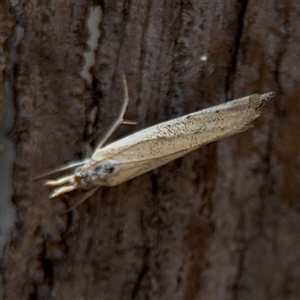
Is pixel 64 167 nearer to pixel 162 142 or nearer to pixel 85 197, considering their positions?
pixel 85 197

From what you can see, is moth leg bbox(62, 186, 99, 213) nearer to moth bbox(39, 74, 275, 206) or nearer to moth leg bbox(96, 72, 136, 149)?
moth bbox(39, 74, 275, 206)

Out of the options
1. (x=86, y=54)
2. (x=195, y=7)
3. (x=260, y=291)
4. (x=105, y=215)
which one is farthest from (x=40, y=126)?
(x=260, y=291)

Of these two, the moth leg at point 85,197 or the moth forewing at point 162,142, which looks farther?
the moth leg at point 85,197

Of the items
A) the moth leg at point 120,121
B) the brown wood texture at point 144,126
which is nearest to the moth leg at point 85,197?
the brown wood texture at point 144,126

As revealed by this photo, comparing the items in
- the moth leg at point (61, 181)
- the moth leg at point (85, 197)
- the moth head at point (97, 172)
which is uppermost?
the moth head at point (97, 172)

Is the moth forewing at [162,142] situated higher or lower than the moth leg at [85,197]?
higher

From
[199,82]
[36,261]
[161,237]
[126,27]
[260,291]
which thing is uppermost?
[126,27]

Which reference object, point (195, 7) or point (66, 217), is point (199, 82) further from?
point (66, 217)

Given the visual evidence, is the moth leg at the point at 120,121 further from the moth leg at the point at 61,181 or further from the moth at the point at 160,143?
the moth leg at the point at 61,181
